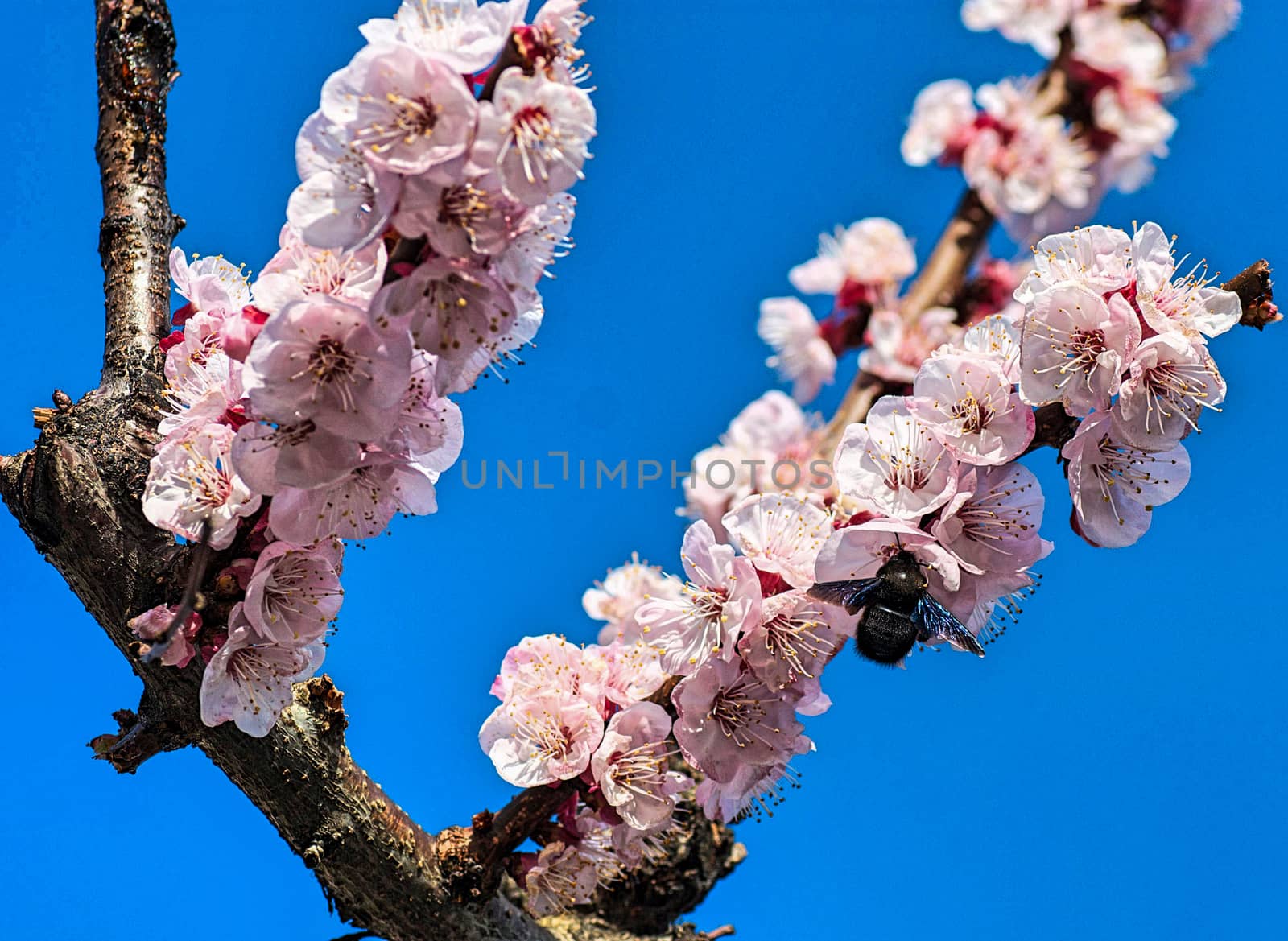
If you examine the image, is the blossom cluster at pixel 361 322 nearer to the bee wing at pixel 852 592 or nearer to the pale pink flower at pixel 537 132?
the pale pink flower at pixel 537 132

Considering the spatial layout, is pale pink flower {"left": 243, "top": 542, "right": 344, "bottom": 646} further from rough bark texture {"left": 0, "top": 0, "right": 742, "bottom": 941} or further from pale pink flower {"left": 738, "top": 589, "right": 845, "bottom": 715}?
pale pink flower {"left": 738, "top": 589, "right": 845, "bottom": 715}

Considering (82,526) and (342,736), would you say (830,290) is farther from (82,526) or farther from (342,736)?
(82,526)

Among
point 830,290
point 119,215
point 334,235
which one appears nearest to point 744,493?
point 830,290

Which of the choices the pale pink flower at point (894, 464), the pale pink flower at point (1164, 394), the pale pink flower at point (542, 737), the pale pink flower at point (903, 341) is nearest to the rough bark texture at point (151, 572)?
the pale pink flower at point (542, 737)

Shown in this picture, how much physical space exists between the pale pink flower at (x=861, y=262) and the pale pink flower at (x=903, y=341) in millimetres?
448

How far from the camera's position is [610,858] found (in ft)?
9.33

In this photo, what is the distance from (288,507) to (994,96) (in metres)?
3.99

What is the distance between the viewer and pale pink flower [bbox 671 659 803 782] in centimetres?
237

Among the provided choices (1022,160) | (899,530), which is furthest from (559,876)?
(1022,160)

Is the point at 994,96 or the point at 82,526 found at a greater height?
the point at 994,96

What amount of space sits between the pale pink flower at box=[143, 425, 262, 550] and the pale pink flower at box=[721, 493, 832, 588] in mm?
1026

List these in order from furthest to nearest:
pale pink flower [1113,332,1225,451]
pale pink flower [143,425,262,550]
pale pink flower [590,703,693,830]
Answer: pale pink flower [590,703,693,830], pale pink flower [143,425,262,550], pale pink flower [1113,332,1225,451]

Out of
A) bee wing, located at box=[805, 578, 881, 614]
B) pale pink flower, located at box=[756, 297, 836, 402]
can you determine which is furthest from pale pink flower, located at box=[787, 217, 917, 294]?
bee wing, located at box=[805, 578, 881, 614]

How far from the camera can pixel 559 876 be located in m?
2.85
